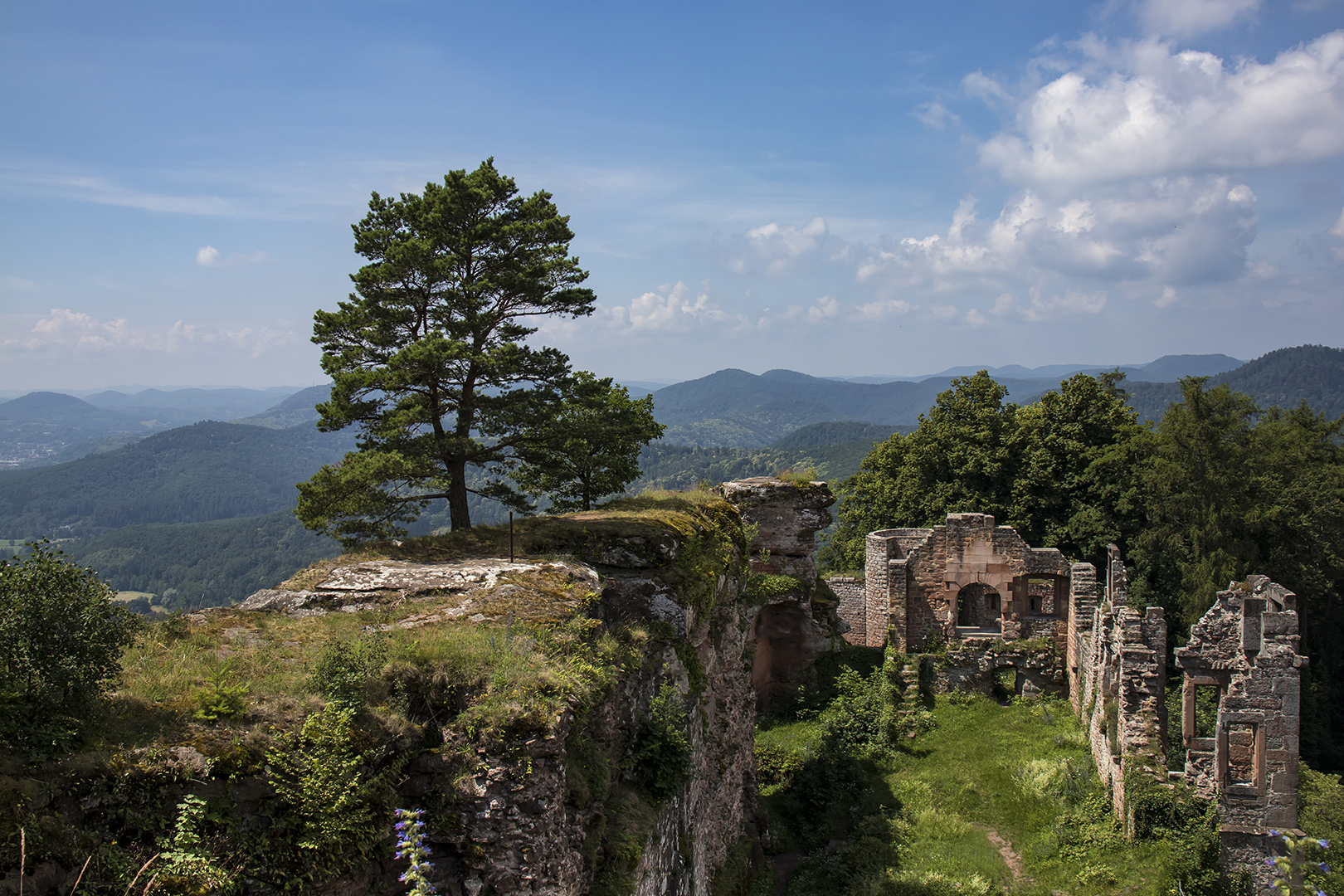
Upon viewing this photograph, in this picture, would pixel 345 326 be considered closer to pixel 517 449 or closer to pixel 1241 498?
pixel 517 449

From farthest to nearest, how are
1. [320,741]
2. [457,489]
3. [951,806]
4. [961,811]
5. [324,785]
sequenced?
[951,806] → [961,811] → [457,489] → [320,741] → [324,785]

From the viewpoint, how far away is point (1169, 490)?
2627 centimetres

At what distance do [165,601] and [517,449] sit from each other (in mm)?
156348

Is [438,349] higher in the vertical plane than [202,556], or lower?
higher

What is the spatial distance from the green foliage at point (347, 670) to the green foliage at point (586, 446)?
298 inches

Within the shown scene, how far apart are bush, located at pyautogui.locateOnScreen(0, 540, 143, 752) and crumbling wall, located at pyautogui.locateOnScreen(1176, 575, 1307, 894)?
17.9 meters

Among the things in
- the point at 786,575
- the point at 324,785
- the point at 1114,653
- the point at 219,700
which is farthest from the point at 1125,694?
the point at 219,700

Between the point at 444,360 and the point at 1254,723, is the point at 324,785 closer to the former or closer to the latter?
the point at 444,360

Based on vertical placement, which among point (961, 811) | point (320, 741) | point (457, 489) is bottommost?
point (961, 811)

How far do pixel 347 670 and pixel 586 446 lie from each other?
26.4 ft

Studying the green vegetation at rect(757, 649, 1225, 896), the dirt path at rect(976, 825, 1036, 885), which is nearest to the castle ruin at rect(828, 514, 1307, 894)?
the green vegetation at rect(757, 649, 1225, 896)

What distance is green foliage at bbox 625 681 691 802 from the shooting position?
9008mm

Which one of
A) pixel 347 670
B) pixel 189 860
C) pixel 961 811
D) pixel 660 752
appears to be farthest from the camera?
pixel 961 811

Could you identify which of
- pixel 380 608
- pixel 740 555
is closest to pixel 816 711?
pixel 740 555
